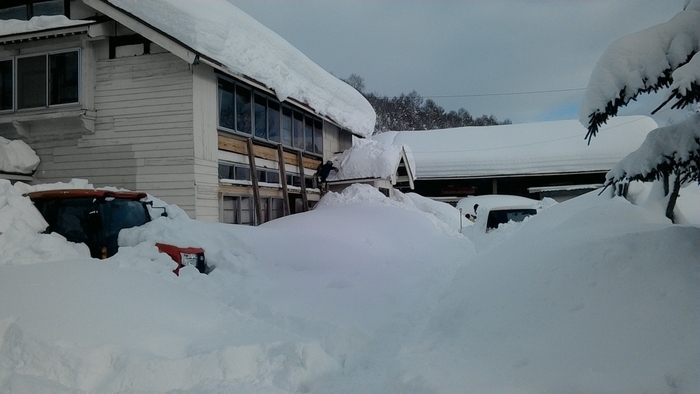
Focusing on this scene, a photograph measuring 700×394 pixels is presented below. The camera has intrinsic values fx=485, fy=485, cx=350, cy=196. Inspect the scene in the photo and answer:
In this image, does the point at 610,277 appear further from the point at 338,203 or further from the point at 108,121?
the point at 338,203

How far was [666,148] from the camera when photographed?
4359 millimetres

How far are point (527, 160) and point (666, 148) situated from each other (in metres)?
29.0

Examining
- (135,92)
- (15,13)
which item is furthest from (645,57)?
(15,13)

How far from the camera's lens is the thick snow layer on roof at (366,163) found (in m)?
18.7

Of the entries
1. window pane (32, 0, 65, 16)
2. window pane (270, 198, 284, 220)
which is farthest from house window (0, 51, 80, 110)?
window pane (270, 198, 284, 220)

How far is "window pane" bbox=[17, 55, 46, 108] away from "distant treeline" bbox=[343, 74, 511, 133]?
54280mm

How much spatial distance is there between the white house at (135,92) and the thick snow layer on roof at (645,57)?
8.97 m

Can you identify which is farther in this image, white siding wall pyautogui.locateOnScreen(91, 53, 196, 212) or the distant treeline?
the distant treeline

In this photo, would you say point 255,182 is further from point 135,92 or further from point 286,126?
point 135,92

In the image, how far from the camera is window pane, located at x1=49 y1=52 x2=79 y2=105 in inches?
479

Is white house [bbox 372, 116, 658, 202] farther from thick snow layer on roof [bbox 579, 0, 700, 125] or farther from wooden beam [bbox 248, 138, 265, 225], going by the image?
thick snow layer on roof [bbox 579, 0, 700, 125]

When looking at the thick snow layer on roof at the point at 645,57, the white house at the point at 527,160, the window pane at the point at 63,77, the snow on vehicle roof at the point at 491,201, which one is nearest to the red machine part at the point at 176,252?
the thick snow layer on roof at the point at 645,57

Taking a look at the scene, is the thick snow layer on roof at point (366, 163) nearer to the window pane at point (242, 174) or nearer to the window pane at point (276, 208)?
the window pane at point (276, 208)

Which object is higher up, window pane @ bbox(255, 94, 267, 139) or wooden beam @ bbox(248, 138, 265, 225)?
window pane @ bbox(255, 94, 267, 139)
